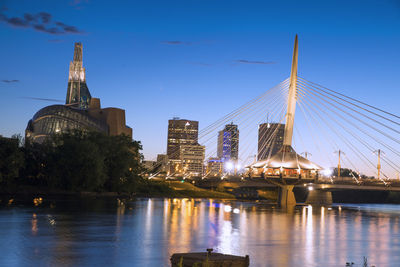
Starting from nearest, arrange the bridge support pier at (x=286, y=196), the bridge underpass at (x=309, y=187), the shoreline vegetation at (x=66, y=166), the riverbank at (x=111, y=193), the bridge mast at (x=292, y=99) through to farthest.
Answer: the shoreline vegetation at (x=66, y=166)
the riverbank at (x=111, y=193)
the bridge mast at (x=292, y=99)
the bridge support pier at (x=286, y=196)
the bridge underpass at (x=309, y=187)

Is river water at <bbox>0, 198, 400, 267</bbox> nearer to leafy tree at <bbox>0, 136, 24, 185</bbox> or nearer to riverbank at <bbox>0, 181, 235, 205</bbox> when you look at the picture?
leafy tree at <bbox>0, 136, 24, 185</bbox>

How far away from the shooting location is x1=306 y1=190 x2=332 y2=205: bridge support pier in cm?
15338

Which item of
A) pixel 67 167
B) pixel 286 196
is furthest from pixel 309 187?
pixel 67 167

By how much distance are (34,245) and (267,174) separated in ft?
288

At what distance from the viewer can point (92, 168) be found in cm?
9075

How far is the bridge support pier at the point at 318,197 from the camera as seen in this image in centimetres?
15338

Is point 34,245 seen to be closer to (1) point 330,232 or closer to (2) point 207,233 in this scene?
(2) point 207,233

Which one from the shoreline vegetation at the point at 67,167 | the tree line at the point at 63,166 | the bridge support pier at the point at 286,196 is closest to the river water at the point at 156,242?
the shoreline vegetation at the point at 67,167

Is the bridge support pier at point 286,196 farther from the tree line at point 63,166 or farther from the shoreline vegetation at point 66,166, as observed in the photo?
the tree line at point 63,166

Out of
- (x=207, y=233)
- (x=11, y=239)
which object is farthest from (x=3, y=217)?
(x=207, y=233)

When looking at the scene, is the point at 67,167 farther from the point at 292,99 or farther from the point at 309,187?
the point at 309,187

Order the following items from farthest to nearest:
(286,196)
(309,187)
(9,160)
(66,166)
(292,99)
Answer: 1. (309,187)
2. (286,196)
3. (292,99)
4. (66,166)
5. (9,160)

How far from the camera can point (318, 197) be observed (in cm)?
15512

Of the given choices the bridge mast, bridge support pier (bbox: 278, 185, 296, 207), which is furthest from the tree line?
bridge support pier (bbox: 278, 185, 296, 207)
